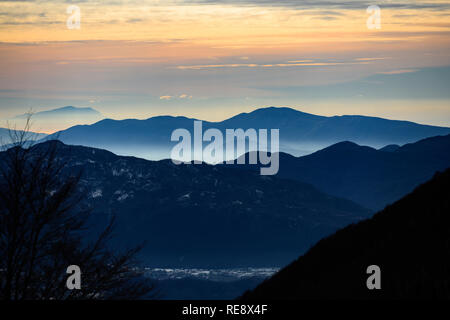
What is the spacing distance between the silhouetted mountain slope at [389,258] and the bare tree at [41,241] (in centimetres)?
1533

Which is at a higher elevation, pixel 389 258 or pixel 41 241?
pixel 389 258

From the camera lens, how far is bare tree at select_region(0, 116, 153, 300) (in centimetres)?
2777

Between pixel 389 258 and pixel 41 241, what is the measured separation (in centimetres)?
2712

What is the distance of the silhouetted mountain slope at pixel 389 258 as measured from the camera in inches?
1529

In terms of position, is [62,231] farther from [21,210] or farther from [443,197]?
[443,197]

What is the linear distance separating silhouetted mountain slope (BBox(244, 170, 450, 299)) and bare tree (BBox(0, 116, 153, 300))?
15.3 m

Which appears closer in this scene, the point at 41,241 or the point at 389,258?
the point at 41,241

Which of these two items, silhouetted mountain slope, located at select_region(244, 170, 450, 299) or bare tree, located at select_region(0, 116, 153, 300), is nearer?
bare tree, located at select_region(0, 116, 153, 300)

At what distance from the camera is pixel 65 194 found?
1148 inches

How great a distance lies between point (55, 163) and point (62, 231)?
9.63 ft

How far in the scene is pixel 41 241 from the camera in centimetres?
2883

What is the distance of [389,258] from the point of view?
1916 inches
